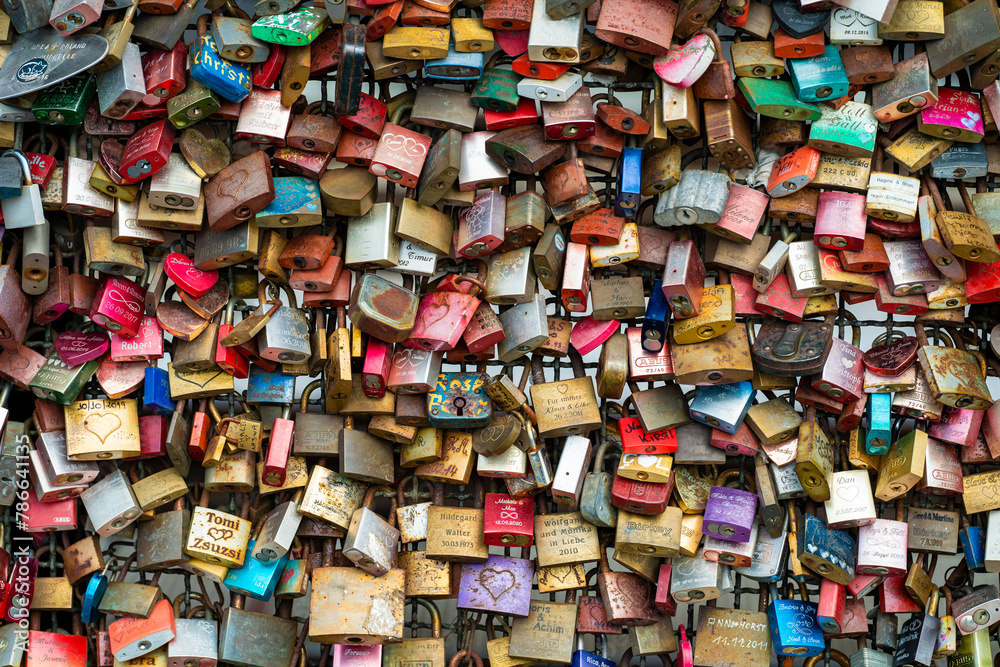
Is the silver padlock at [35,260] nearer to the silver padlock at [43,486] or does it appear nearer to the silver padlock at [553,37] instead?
the silver padlock at [43,486]

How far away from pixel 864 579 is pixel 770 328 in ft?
2.42

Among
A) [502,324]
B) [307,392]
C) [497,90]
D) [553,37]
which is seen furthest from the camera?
[307,392]

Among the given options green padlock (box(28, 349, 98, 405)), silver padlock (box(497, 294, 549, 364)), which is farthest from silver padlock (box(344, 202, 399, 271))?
green padlock (box(28, 349, 98, 405))

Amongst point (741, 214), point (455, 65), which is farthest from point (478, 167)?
point (741, 214)

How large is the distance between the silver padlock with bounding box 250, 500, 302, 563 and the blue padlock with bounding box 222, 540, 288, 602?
0.02 m

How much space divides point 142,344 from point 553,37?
139 centimetres

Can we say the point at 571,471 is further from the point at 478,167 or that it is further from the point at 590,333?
the point at 478,167

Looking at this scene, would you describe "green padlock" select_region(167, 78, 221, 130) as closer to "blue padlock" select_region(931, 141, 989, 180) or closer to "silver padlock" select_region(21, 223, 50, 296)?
"silver padlock" select_region(21, 223, 50, 296)

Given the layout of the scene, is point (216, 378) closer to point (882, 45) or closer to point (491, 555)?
point (491, 555)

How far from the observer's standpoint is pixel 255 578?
2.74m

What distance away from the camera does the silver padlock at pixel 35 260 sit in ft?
8.72

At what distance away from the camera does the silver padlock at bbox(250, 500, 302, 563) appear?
8.89 feet

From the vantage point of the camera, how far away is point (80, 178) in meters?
2.67

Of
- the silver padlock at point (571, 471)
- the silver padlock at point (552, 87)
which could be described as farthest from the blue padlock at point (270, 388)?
the silver padlock at point (552, 87)
